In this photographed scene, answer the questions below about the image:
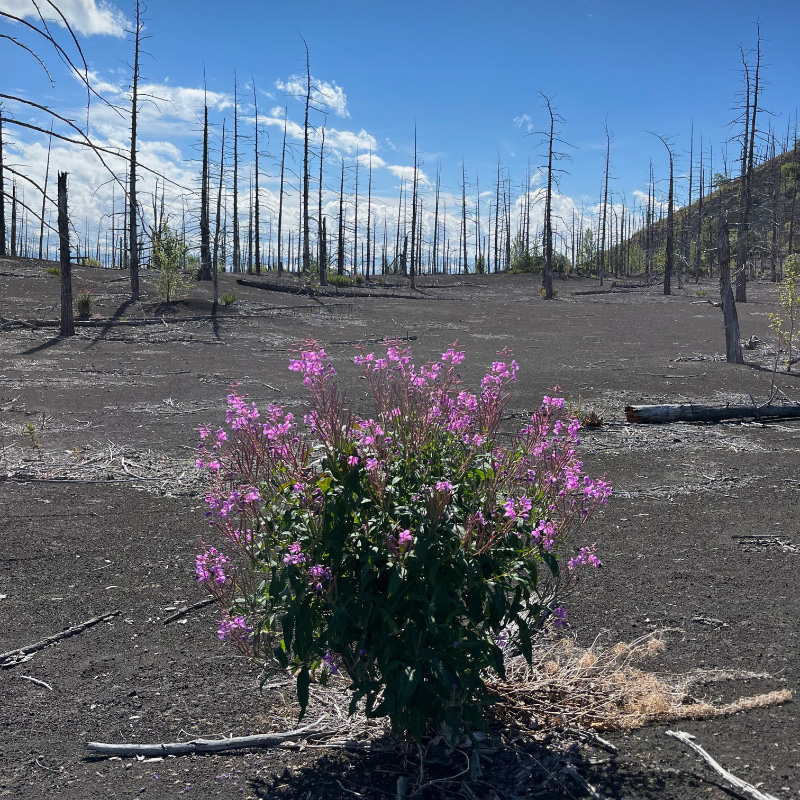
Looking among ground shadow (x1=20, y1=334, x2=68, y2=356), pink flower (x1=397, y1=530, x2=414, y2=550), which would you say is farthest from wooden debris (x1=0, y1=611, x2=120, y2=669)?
ground shadow (x1=20, y1=334, x2=68, y2=356)

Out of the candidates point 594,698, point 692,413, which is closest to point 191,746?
point 594,698

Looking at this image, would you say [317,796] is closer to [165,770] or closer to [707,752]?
[165,770]

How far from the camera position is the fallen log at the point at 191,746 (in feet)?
10.5

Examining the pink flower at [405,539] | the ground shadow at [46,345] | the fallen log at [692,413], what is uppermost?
the ground shadow at [46,345]

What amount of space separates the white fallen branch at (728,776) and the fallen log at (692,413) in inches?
321

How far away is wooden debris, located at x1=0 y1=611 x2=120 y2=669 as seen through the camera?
406cm

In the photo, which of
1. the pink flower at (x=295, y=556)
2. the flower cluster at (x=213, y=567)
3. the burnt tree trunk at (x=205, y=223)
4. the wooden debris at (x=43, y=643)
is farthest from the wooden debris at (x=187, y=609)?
the burnt tree trunk at (x=205, y=223)

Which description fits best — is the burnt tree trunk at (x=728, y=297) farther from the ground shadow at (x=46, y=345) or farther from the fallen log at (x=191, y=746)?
the ground shadow at (x=46, y=345)

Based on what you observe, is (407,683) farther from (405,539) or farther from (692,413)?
(692,413)

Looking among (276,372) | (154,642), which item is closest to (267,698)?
(154,642)

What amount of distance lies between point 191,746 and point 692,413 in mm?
9544

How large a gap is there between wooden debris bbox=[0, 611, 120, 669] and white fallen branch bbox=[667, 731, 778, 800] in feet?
11.4

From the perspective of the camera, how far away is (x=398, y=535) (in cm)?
258

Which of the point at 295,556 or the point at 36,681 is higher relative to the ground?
the point at 295,556
